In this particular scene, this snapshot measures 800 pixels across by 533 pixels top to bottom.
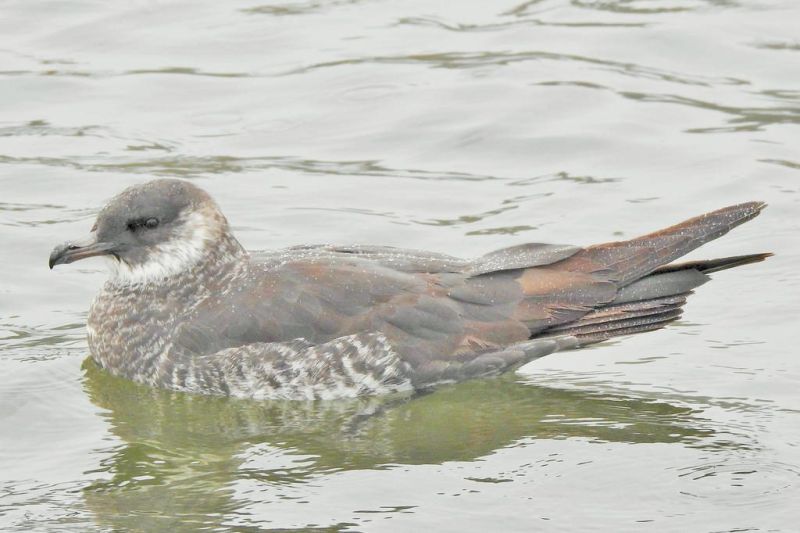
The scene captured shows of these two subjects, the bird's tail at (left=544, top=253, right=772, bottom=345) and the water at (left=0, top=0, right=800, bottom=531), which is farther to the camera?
the bird's tail at (left=544, top=253, right=772, bottom=345)

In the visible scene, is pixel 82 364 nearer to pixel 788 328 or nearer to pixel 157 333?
pixel 157 333

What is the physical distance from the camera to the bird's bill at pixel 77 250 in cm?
928

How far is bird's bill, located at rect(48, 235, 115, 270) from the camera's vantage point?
9.28 m

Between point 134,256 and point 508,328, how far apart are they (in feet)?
7.32

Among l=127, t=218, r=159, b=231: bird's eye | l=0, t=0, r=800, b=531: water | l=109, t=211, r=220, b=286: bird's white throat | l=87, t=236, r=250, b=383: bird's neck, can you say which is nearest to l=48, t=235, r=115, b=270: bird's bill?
l=127, t=218, r=159, b=231: bird's eye

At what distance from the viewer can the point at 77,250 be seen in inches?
367

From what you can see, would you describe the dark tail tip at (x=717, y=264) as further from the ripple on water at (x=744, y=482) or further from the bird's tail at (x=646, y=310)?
the ripple on water at (x=744, y=482)

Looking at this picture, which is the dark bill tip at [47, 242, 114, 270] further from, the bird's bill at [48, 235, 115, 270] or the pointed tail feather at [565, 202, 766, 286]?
the pointed tail feather at [565, 202, 766, 286]

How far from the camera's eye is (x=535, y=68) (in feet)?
47.2

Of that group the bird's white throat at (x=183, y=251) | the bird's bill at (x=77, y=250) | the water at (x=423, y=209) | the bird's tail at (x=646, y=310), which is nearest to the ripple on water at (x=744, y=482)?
the water at (x=423, y=209)

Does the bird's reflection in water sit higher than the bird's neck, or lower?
lower

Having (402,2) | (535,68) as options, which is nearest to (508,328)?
(535,68)

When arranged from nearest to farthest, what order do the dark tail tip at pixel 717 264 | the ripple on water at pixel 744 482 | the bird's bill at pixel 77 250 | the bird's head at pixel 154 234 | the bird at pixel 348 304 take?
1. the ripple on water at pixel 744 482
2. the dark tail tip at pixel 717 264
3. the bird at pixel 348 304
4. the bird's bill at pixel 77 250
5. the bird's head at pixel 154 234

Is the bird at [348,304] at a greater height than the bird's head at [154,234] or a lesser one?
lesser
